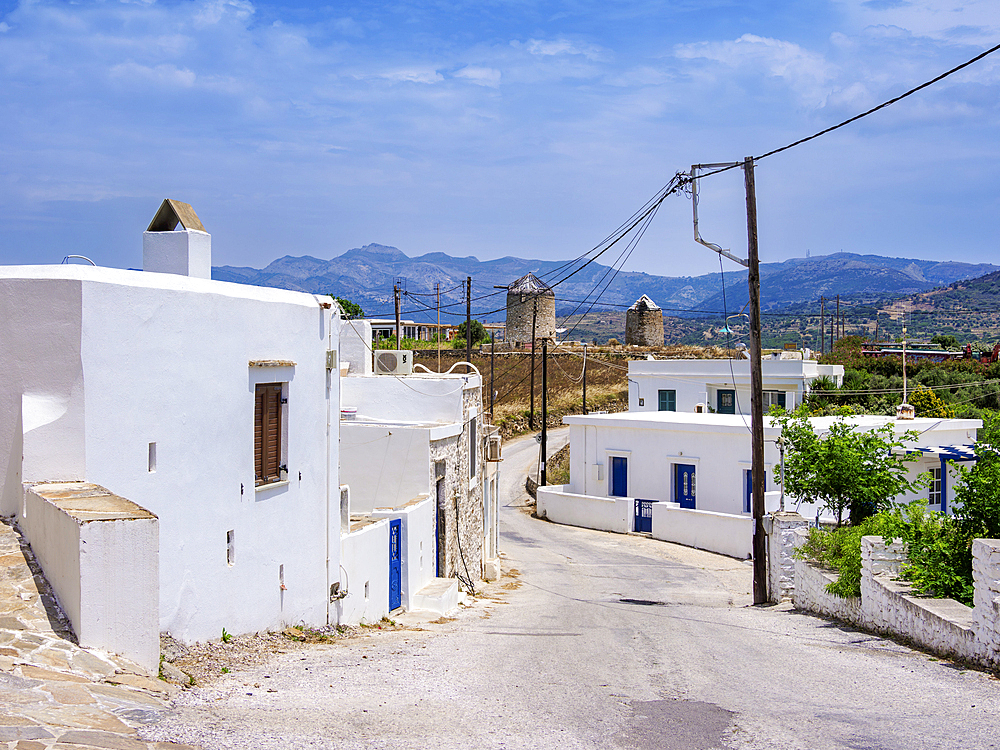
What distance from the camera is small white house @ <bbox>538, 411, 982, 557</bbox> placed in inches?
1072

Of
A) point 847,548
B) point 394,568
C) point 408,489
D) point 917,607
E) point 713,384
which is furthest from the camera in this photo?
point 713,384

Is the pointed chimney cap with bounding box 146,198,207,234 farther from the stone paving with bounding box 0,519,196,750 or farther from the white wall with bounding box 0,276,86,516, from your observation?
the stone paving with bounding box 0,519,196,750

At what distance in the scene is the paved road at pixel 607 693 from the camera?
6.11 meters

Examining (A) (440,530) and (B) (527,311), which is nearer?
(A) (440,530)

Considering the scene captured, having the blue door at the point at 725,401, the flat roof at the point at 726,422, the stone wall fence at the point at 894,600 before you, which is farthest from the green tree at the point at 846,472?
the blue door at the point at 725,401

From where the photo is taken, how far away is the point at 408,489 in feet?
61.7

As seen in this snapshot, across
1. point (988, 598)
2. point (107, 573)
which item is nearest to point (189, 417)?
point (107, 573)

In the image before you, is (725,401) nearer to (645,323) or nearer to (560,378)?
(560,378)

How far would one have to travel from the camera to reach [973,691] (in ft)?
26.0

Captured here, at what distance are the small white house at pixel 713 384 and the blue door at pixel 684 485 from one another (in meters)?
4.97

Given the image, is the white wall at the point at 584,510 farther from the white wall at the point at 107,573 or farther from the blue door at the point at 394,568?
the white wall at the point at 107,573

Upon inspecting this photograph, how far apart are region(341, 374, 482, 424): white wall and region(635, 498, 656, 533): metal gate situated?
12260mm

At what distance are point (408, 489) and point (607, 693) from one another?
1134 centimetres

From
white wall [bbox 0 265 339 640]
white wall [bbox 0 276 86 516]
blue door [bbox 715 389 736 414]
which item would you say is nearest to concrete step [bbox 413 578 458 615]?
white wall [bbox 0 265 339 640]
